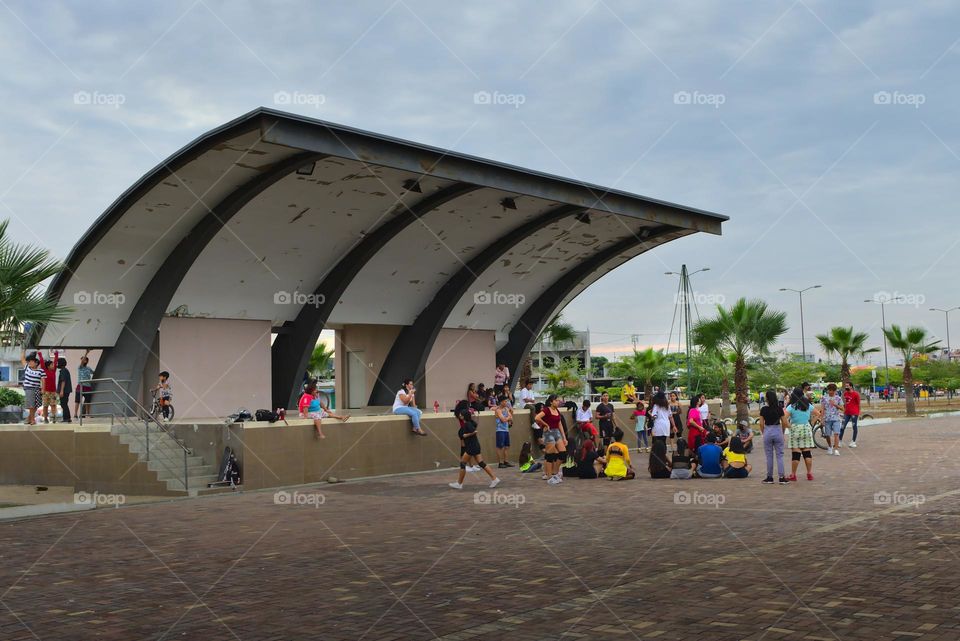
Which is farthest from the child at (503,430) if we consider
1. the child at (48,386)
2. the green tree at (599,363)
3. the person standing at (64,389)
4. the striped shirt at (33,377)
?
the green tree at (599,363)

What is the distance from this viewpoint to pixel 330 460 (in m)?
17.4

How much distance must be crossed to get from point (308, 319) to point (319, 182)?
5.69 metres

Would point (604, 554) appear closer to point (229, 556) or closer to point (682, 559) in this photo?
point (682, 559)

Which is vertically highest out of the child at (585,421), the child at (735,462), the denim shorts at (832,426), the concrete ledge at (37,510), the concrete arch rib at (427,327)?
the concrete arch rib at (427,327)

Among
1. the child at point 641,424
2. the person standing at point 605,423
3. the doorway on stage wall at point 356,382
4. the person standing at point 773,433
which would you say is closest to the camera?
the person standing at point 773,433

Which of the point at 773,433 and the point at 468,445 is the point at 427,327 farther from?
the point at 773,433

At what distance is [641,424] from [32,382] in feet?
49.1

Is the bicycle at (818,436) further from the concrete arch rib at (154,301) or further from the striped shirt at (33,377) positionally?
the striped shirt at (33,377)

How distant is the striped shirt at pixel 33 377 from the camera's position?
19078 mm

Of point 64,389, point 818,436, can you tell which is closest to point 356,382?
point 64,389

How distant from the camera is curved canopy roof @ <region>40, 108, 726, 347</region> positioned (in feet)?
60.7

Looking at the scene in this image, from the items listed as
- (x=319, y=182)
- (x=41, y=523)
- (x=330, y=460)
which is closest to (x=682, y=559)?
(x=41, y=523)

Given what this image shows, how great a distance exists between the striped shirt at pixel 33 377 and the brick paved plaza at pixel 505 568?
6.98 metres

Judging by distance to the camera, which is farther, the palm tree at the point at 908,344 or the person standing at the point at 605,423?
the palm tree at the point at 908,344
